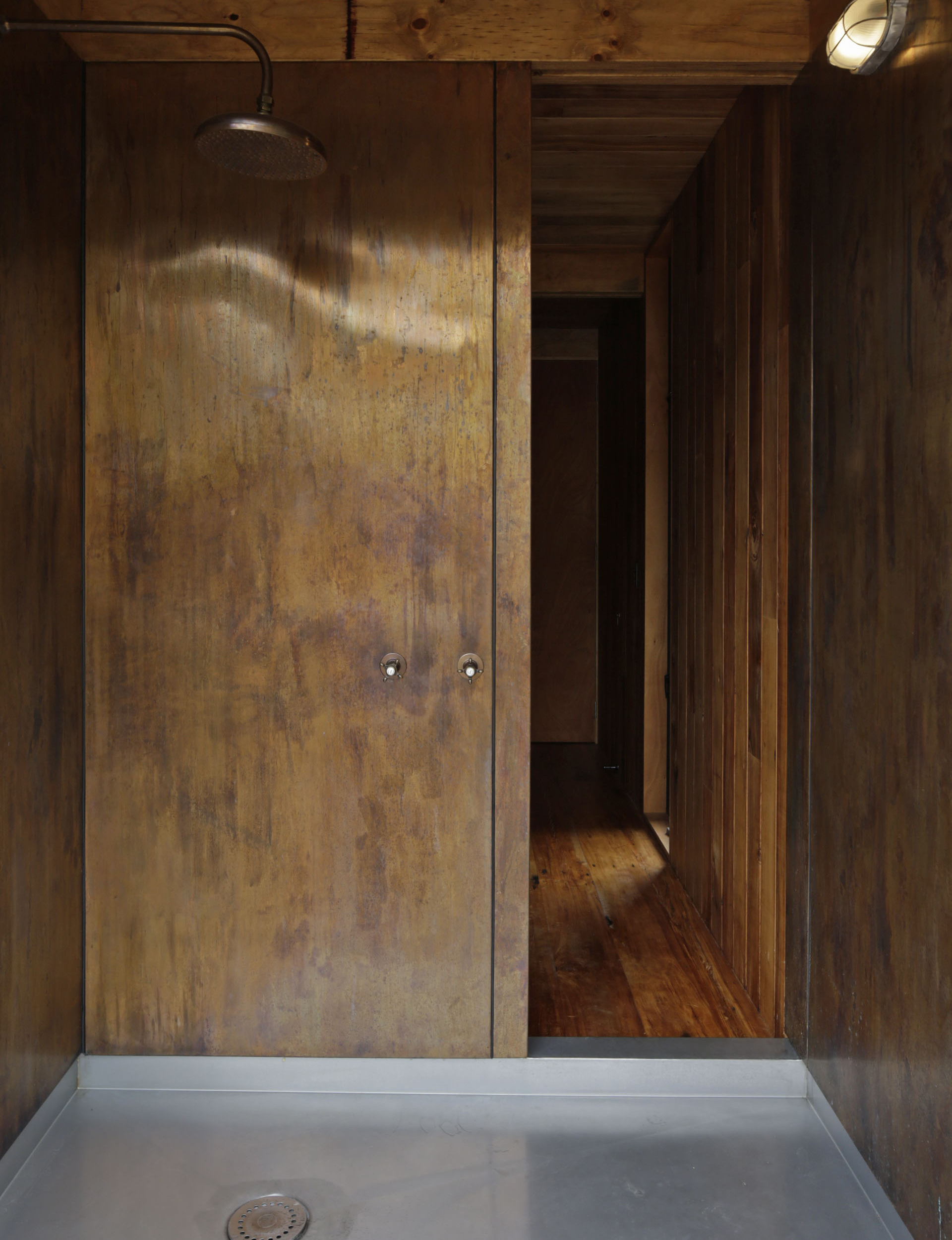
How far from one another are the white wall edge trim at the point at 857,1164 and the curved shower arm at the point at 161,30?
7.83 ft

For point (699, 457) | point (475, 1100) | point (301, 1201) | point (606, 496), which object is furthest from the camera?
point (606, 496)

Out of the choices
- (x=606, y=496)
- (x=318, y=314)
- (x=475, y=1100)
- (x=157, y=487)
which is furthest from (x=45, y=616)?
(x=606, y=496)

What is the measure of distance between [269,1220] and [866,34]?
8.27ft

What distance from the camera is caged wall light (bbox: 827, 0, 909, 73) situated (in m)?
1.80

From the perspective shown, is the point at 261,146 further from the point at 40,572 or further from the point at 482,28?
the point at 40,572

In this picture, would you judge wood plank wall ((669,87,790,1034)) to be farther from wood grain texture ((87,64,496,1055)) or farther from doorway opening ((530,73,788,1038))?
wood grain texture ((87,64,496,1055))

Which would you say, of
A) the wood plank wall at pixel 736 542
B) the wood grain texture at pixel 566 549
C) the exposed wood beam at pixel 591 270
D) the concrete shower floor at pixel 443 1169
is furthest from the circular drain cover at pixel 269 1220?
the wood grain texture at pixel 566 549

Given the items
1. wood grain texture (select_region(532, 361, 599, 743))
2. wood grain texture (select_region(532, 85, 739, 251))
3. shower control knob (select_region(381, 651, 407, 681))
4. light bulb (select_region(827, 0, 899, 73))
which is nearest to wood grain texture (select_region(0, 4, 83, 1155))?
shower control knob (select_region(381, 651, 407, 681))

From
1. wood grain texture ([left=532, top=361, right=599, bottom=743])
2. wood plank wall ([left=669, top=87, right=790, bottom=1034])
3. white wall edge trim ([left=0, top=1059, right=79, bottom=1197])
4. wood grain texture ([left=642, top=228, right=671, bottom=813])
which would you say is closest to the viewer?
white wall edge trim ([left=0, top=1059, right=79, bottom=1197])

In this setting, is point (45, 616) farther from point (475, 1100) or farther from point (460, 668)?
point (475, 1100)

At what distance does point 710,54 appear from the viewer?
2.30 meters

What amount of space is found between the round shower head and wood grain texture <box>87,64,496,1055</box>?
1.12 feet

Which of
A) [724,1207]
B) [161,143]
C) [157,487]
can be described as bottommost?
[724,1207]

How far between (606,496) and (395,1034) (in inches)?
168
